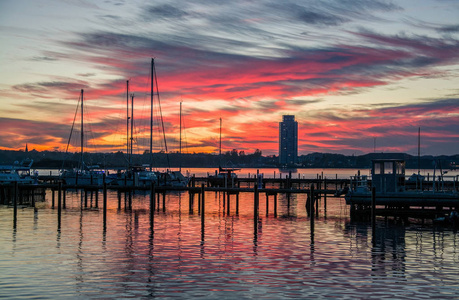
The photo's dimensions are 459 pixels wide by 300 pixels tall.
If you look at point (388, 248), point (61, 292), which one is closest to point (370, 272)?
point (388, 248)

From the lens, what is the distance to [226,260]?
2461 centimetres

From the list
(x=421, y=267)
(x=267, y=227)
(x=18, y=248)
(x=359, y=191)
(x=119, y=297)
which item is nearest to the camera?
(x=119, y=297)

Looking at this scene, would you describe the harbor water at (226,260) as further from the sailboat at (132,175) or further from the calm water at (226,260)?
the sailboat at (132,175)

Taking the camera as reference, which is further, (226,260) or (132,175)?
(132,175)

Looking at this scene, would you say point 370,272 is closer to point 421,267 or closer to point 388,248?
point 421,267

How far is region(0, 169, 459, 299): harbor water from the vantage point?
1897 cm

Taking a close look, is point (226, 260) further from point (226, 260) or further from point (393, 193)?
point (393, 193)

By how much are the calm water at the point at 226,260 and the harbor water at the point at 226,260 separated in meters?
0.05

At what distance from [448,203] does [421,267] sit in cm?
1658

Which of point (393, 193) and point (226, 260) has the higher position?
point (393, 193)

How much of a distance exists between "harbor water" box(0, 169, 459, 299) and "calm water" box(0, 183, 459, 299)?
0.05m

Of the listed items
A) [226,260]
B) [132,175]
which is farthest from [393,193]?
[132,175]

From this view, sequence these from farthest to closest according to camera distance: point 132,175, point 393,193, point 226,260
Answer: point 132,175, point 393,193, point 226,260

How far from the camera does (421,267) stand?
23391mm
